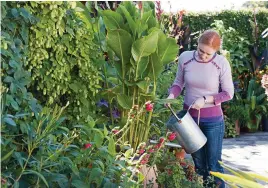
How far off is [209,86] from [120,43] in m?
0.79

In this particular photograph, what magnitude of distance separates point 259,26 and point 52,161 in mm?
7499

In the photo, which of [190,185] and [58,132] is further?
[190,185]

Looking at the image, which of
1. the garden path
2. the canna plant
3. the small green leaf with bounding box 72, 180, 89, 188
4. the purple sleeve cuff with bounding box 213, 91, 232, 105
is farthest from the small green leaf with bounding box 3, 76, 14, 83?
the garden path

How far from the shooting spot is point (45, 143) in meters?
2.43

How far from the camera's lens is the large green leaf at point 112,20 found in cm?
370

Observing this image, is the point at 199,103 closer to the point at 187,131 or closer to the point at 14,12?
the point at 187,131

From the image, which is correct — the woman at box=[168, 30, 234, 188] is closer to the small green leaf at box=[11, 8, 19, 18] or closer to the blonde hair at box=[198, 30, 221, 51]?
the blonde hair at box=[198, 30, 221, 51]

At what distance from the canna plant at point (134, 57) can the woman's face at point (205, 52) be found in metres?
0.23

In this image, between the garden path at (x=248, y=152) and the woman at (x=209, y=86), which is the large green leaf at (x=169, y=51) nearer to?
the woman at (x=209, y=86)

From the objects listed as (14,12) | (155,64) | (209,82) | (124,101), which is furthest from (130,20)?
(14,12)

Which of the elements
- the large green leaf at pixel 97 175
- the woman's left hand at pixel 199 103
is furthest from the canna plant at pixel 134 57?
the large green leaf at pixel 97 175

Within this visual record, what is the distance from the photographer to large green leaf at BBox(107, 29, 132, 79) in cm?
Result: 364

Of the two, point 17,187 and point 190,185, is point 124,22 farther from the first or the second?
point 17,187

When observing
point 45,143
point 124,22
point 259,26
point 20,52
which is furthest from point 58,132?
point 259,26
